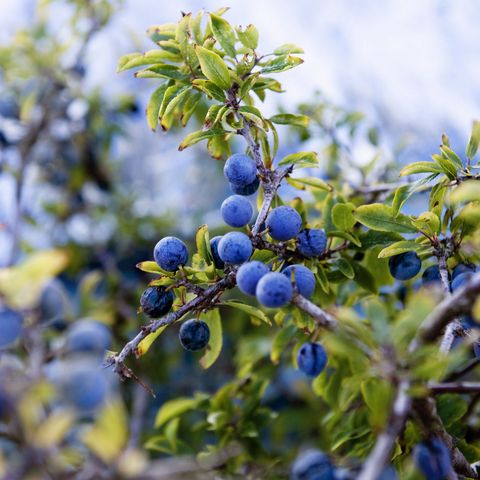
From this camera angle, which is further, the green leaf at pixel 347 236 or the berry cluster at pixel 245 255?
the green leaf at pixel 347 236

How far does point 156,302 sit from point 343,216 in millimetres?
340

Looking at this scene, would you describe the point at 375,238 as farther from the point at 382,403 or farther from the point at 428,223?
the point at 382,403

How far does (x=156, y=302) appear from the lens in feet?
2.83

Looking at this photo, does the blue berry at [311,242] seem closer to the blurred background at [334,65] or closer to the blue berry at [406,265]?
the blue berry at [406,265]

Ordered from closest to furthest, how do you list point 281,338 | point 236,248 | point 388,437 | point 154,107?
point 388,437, point 236,248, point 154,107, point 281,338

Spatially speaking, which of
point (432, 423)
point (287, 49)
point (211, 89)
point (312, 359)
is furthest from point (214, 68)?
point (432, 423)

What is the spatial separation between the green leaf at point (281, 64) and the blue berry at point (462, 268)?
42 centimetres

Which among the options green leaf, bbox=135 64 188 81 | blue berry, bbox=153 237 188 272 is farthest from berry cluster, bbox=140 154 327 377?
green leaf, bbox=135 64 188 81

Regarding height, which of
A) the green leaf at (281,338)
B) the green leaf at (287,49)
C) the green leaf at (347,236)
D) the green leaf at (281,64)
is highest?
the green leaf at (287,49)

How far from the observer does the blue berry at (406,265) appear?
0.93 meters

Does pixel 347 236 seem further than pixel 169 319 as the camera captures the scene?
Yes

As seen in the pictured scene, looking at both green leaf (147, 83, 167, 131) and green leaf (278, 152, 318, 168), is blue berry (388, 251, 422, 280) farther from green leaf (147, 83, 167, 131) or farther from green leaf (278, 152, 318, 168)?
green leaf (147, 83, 167, 131)

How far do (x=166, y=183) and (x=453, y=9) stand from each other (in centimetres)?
166

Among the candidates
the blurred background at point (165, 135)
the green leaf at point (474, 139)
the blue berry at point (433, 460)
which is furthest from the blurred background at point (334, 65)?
the blue berry at point (433, 460)
